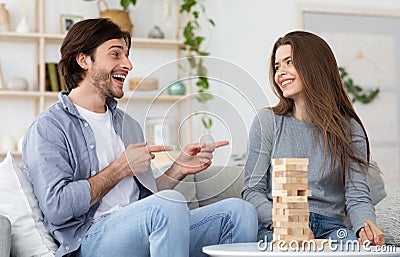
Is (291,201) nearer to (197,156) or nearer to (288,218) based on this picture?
(288,218)

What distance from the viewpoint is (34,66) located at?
4840 millimetres

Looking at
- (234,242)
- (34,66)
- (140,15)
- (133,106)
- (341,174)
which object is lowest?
(234,242)

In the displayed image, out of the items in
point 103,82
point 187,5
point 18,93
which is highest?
point 187,5

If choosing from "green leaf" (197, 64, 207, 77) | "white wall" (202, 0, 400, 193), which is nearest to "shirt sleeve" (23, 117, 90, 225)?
"green leaf" (197, 64, 207, 77)

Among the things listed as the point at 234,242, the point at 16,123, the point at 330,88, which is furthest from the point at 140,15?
the point at 234,242

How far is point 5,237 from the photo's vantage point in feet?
6.79

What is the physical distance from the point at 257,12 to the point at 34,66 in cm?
167

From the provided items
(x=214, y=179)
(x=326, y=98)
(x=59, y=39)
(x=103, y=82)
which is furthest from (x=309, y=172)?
(x=59, y=39)

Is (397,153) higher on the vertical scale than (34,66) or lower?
lower

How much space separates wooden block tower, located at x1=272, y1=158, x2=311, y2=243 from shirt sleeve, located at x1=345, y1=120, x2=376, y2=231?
1.61 ft

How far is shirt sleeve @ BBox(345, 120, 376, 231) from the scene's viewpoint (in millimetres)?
2291

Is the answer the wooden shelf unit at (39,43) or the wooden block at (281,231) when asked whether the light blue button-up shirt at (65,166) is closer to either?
the wooden block at (281,231)

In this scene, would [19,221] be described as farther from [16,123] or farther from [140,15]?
[140,15]

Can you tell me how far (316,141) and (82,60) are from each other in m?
0.86
